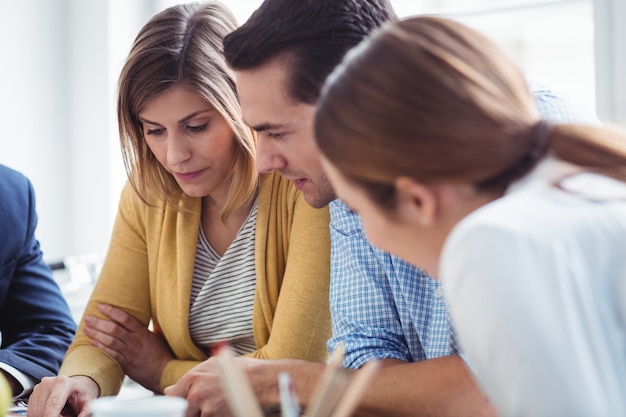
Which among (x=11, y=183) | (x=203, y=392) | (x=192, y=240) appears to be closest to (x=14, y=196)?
(x=11, y=183)

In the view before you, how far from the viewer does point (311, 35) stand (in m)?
1.44

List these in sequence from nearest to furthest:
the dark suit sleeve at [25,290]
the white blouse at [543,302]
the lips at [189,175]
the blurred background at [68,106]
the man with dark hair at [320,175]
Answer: the white blouse at [543,302] < the man with dark hair at [320,175] < the lips at [189,175] < the dark suit sleeve at [25,290] < the blurred background at [68,106]

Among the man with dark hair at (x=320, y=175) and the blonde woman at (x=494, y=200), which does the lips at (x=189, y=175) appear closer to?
the man with dark hair at (x=320, y=175)

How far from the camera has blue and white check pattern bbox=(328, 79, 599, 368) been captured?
4.65 feet

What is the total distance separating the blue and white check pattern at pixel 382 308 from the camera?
4.65 ft

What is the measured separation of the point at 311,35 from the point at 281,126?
16 centimetres

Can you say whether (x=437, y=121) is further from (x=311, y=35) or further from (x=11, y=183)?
(x=11, y=183)

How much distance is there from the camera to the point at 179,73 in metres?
1.67

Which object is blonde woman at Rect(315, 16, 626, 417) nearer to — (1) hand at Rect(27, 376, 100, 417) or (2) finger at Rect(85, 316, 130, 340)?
(1) hand at Rect(27, 376, 100, 417)

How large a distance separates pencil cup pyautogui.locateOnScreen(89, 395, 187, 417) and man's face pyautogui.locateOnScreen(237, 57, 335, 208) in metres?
0.70

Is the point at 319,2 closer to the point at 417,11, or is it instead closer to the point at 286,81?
the point at 286,81

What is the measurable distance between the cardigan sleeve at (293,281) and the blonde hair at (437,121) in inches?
28.3

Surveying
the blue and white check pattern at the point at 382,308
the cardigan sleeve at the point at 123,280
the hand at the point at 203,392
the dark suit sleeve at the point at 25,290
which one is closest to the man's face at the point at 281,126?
the blue and white check pattern at the point at 382,308

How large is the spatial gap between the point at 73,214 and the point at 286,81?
74.9 inches
